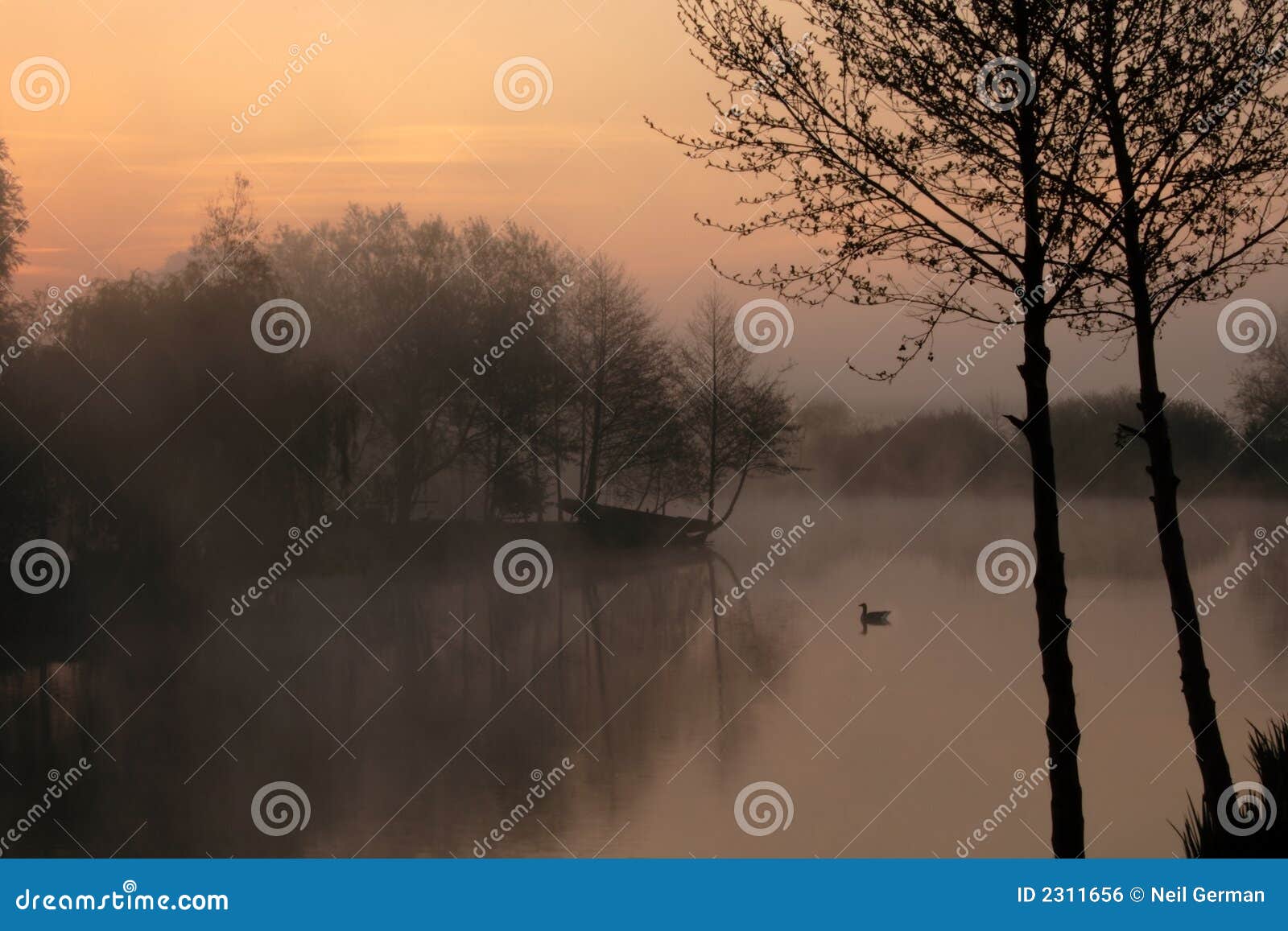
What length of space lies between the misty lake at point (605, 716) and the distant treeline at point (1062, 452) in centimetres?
1756

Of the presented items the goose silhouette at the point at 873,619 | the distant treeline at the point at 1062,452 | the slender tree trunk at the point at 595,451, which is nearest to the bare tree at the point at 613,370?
the slender tree trunk at the point at 595,451

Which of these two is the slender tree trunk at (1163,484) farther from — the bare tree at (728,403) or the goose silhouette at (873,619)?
the bare tree at (728,403)

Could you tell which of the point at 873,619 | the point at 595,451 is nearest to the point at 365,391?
the point at 595,451

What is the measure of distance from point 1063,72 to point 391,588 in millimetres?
25449

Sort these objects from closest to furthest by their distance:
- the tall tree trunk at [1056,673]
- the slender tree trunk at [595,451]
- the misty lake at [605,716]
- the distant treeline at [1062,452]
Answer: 1. the tall tree trunk at [1056,673]
2. the misty lake at [605,716]
3. the slender tree trunk at [595,451]
4. the distant treeline at [1062,452]

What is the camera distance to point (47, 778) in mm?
13945

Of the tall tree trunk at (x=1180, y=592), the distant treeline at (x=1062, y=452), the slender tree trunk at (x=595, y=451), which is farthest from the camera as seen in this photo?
the distant treeline at (x=1062, y=452)

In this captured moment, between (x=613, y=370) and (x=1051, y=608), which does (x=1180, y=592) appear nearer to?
(x=1051, y=608)

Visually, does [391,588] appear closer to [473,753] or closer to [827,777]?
[473,753]

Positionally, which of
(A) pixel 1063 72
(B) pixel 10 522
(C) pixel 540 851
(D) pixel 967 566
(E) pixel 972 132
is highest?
(D) pixel 967 566

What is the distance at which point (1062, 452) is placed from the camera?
5059 centimetres

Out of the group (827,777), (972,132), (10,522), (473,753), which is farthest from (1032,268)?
(10,522)

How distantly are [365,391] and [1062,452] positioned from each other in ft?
96.6

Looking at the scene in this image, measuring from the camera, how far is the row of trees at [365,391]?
2461 cm
